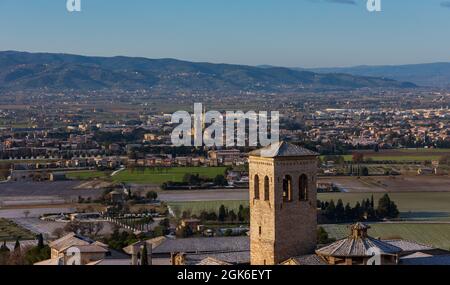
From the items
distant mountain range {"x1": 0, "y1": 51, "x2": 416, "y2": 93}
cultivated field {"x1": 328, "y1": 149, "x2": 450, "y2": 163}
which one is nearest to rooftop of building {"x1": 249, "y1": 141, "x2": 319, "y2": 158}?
cultivated field {"x1": 328, "y1": 149, "x2": 450, "y2": 163}

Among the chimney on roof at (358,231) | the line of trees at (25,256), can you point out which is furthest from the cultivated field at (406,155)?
the chimney on roof at (358,231)

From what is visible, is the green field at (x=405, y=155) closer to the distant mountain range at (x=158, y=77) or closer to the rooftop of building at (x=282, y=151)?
the rooftop of building at (x=282, y=151)

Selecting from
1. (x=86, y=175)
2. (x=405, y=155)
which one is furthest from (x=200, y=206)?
(x=405, y=155)

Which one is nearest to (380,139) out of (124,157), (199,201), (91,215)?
(124,157)

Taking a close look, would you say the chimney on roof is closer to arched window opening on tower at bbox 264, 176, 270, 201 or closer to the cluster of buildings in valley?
arched window opening on tower at bbox 264, 176, 270, 201

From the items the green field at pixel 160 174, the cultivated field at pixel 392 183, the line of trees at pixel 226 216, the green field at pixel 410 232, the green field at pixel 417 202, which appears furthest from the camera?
the green field at pixel 160 174

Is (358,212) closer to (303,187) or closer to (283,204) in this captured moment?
(303,187)
